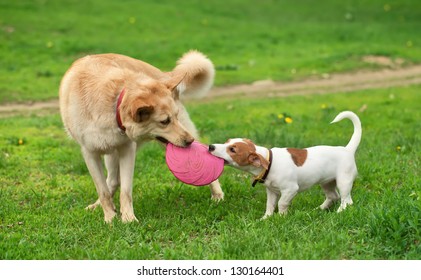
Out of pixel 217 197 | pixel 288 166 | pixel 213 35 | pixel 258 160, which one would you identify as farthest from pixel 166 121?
pixel 213 35

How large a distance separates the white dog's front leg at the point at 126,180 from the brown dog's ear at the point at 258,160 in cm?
115

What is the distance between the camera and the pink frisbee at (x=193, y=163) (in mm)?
5516

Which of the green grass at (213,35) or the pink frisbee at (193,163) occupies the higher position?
the pink frisbee at (193,163)

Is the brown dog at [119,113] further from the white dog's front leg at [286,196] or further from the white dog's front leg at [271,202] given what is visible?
the white dog's front leg at [286,196]

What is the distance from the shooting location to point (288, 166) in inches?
219

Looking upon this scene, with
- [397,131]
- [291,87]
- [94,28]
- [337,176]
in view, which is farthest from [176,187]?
[94,28]

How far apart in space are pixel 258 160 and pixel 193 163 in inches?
21.6

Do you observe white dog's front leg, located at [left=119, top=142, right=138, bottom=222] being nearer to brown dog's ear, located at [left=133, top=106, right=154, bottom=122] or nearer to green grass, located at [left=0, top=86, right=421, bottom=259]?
green grass, located at [left=0, top=86, right=421, bottom=259]

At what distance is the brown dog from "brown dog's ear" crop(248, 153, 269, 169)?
537 millimetres

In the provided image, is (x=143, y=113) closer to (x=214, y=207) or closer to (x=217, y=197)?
(x=214, y=207)

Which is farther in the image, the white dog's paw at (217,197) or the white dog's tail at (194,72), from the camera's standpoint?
the white dog's tail at (194,72)

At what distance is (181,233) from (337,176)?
4.79 ft

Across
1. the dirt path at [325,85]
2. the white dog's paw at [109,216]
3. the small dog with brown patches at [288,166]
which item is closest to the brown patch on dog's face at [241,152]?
the small dog with brown patches at [288,166]

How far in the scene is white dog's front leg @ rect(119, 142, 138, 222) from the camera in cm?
589
